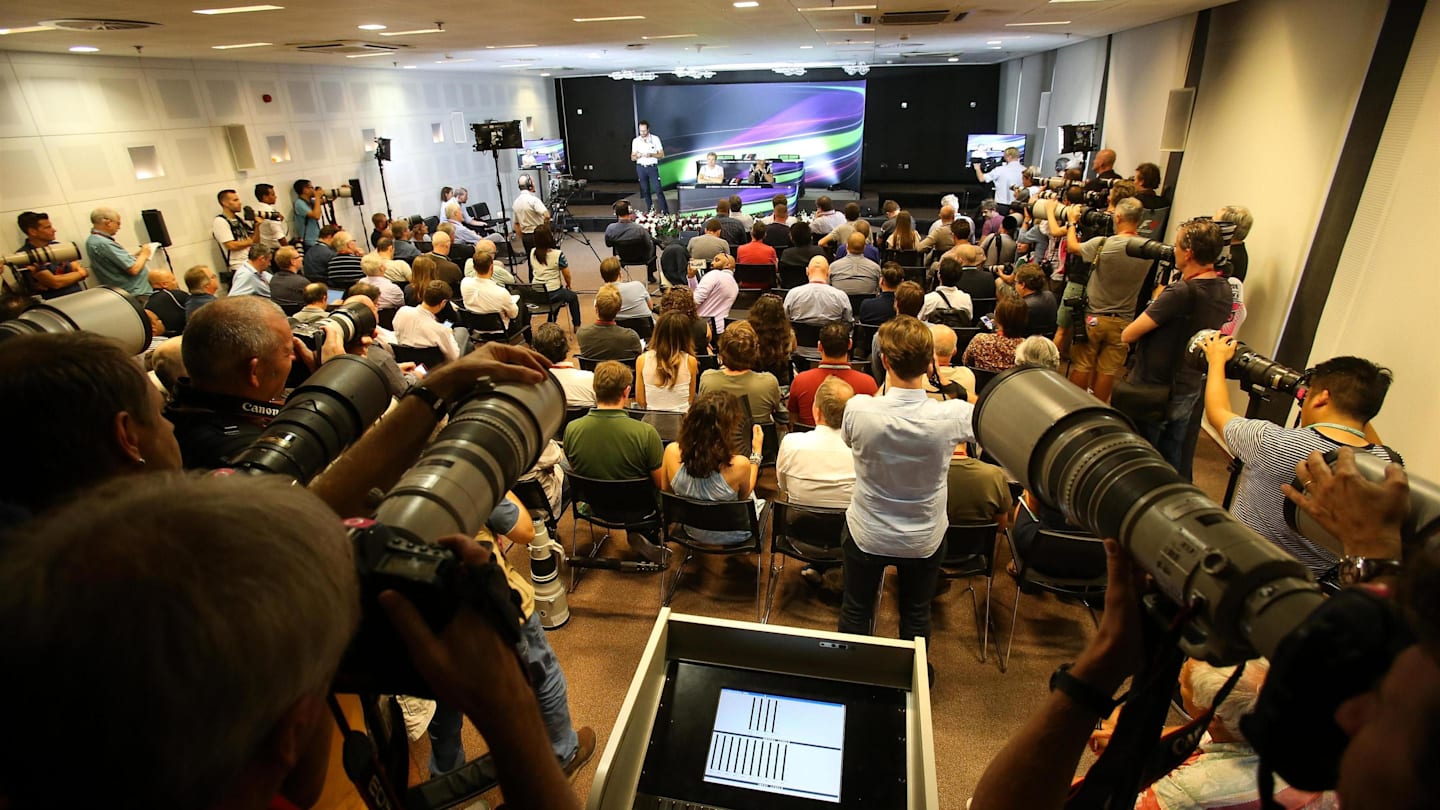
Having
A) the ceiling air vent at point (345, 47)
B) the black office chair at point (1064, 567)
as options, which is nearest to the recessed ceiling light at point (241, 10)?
the ceiling air vent at point (345, 47)

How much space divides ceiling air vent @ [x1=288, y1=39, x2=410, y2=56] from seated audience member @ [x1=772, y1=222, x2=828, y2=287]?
4.36 meters

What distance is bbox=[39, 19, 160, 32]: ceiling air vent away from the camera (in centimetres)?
419

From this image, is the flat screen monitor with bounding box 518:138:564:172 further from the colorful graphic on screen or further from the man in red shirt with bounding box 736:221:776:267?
the man in red shirt with bounding box 736:221:776:267

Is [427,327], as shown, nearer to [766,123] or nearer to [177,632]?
[177,632]

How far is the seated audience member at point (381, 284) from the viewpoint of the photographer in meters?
5.49

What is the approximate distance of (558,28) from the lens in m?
6.05

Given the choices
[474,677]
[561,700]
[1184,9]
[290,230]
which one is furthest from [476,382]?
[290,230]

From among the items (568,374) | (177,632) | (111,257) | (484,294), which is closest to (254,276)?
(111,257)

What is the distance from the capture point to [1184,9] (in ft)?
19.4

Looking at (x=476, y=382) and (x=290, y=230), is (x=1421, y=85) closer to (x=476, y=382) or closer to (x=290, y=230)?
(x=476, y=382)

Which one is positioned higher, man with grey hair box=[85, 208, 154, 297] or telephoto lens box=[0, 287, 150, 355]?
telephoto lens box=[0, 287, 150, 355]

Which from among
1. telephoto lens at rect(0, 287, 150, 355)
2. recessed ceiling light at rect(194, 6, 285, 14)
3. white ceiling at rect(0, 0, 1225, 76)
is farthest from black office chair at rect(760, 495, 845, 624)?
recessed ceiling light at rect(194, 6, 285, 14)

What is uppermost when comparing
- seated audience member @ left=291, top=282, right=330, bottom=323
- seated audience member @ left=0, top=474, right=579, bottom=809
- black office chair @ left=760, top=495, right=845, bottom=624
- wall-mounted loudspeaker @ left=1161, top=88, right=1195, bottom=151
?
wall-mounted loudspeaker @ left=1161, top=88, right=1195, bottom=151

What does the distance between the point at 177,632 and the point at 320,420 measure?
1.04m
